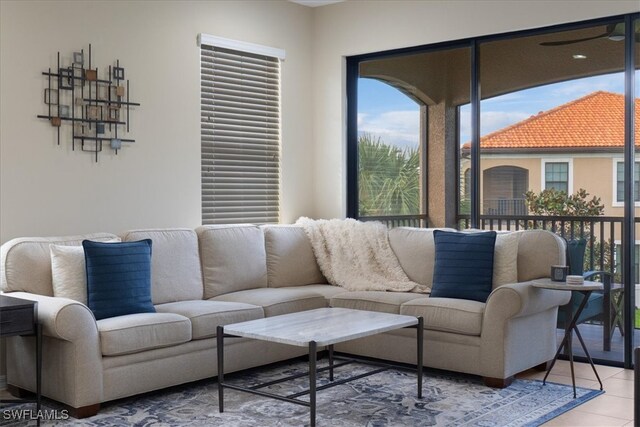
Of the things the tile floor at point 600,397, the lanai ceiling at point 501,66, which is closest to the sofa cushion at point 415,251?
the tile floor at point 600,397

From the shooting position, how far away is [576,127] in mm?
5500

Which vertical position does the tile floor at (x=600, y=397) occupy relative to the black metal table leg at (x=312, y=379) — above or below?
below

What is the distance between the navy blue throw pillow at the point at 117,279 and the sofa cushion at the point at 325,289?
1.41m

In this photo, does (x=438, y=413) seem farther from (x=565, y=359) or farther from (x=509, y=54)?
(x=509, y=54)

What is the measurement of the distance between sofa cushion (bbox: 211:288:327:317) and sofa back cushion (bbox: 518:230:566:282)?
146 centimetres

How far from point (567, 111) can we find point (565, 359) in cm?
182

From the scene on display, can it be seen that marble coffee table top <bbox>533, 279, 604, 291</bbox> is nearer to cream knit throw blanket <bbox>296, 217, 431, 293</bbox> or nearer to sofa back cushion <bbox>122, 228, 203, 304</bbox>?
cream knit throw blanket <bbox>296, 217, 431, 293</bbox>

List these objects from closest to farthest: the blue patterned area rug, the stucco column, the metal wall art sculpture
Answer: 1. the blue patterned area rug
2. the metal wall art sculpture
3. the stucco column

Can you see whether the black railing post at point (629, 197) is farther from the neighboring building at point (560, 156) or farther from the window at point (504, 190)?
the window at point (504, 190)

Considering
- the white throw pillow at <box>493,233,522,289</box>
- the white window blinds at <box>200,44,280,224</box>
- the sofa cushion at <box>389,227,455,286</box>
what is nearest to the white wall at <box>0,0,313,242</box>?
the white window blinds at <box>200,44,280,224</box>

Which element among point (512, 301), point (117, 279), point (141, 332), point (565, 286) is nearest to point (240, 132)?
point (117, 279)

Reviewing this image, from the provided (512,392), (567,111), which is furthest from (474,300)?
(567,111)

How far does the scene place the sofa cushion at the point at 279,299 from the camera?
203 inches

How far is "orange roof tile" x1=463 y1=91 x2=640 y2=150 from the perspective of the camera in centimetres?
534
